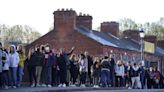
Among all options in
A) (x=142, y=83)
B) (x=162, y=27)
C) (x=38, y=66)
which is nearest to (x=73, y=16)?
(x=142, y=83)

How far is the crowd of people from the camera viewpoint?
2322cm

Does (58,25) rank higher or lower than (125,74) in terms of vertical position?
higher

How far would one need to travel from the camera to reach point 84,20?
2218 inches

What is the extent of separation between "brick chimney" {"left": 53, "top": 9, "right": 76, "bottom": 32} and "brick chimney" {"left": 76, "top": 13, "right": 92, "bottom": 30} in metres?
3.04

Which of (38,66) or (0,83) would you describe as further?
(38,66)

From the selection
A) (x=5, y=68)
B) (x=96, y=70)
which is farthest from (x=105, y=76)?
(x=5, y=68)

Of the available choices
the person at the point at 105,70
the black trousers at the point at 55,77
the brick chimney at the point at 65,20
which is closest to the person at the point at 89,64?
the person at the point at 105,70

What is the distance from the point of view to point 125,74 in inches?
1310

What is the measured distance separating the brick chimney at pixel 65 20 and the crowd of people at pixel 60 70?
732 inches

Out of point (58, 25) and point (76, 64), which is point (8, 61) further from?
point (58, 25)

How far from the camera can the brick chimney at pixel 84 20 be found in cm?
5534

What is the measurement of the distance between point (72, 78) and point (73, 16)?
2381cm

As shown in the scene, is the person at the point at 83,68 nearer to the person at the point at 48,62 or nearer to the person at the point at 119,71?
the person at the point at 48,62

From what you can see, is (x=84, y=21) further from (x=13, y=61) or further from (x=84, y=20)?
(x=13, y=61)
